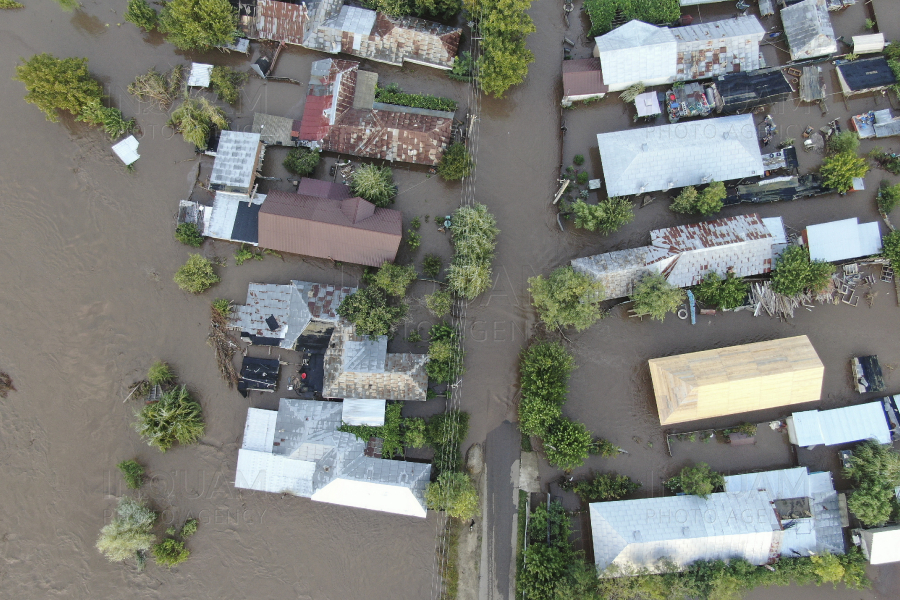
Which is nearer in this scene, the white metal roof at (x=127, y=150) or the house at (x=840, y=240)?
the house at (x=840, y=240)

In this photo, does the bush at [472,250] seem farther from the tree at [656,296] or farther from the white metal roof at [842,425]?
the white metal roof at [842,425]

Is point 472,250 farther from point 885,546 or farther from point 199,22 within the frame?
point 885,546

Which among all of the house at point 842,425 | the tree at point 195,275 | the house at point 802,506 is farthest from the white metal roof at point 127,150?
the house at point 842,425

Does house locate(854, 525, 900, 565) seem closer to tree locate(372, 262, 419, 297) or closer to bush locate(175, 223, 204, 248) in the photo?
tree locate(372, 262, 419, 297)

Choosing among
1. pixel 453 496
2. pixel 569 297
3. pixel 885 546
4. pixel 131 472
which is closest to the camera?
pixel 569 297

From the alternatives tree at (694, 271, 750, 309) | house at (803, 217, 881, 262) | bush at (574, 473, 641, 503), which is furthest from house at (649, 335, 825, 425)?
house at (803, 217, 881, 262)

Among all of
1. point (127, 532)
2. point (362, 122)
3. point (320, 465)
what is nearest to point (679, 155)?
point (362, 122)

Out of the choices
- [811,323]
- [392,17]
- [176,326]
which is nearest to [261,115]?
[392,17]
